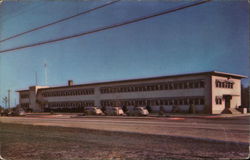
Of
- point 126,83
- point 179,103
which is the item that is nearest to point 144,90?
point 126,83

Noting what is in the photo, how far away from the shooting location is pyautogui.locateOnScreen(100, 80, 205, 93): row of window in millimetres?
44119

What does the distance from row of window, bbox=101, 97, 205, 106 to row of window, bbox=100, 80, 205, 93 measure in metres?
1.94

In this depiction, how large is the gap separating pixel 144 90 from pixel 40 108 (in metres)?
38.3

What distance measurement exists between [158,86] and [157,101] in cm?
269

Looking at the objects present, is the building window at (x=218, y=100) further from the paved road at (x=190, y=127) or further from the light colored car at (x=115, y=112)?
the paved road at (x=190, y=127)

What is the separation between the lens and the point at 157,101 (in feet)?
162

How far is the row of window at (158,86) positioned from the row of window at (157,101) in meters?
1.94

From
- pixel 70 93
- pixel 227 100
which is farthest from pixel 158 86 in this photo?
pixel 70 93

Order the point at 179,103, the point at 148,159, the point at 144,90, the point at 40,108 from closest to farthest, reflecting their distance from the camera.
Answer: the point at 148,159 < the point at 179,103 < the point at 144,90 < the point at 40,108

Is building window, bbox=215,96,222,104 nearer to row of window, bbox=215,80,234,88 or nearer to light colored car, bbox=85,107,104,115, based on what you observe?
row of window, bbox=215,80,234,88

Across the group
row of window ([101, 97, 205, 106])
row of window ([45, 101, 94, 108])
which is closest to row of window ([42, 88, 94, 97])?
row of window ([45, 101, 94, 108])

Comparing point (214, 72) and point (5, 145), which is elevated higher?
point (214, 72)

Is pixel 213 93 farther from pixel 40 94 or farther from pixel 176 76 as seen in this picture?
pixel 40 94

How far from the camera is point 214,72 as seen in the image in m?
41.8
